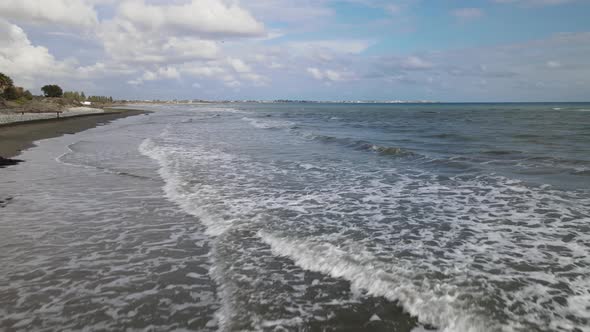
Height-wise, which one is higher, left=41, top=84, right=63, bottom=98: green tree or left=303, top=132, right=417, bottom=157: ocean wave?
left=41, top=84, right=63, bottom=98: green tree

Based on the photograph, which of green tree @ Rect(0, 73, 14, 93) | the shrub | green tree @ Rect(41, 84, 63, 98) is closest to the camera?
green tree @ Rect(0, 73, 14, 93)

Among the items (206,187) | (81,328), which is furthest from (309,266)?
(206,187)

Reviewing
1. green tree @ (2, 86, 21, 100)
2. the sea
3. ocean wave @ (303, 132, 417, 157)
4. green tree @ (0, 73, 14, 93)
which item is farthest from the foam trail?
green tree @ (2, 86, 21, 100)

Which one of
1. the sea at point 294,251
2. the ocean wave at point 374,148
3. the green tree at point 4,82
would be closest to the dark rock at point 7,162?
the sea at point 294,251

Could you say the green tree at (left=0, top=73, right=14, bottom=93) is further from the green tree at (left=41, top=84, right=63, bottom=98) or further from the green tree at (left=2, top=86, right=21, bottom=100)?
the green tree at (left=41, top=84, right=63, bottom=98)

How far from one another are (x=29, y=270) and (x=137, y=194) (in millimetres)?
4630

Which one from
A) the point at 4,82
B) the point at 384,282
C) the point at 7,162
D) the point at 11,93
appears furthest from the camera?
the point at 11,93

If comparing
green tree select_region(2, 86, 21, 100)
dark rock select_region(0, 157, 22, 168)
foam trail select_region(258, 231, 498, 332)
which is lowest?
foam trail select_region(258, 231, 498, 332)

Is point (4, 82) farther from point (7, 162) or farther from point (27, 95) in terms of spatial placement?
point (7, 162)

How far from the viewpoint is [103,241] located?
254 inches

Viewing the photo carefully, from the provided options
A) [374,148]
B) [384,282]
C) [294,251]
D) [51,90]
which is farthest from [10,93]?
[384,282]

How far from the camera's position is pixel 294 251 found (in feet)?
20.1

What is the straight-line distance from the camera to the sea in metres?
4.23

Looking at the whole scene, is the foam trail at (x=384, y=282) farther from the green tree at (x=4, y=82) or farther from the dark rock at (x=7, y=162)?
the green tree at (x=4, y=82)
